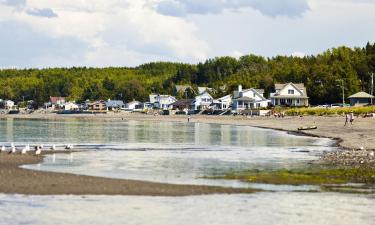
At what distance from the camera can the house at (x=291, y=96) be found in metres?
123

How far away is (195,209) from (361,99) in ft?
314

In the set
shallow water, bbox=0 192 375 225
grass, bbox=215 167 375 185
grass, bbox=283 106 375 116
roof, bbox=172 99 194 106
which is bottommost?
shallow water, bbox=0 192 375 225

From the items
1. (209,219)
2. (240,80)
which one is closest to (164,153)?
(209,219)

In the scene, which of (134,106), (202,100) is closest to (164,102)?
(134,106)

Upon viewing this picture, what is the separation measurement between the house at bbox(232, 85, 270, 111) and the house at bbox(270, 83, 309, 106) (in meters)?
3.75

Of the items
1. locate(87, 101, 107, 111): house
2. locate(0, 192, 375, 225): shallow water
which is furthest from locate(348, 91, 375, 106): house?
locate(87, 101, 107, 111): house

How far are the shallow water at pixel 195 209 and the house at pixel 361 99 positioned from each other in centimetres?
9045

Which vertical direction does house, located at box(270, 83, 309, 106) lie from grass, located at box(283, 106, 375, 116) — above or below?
above

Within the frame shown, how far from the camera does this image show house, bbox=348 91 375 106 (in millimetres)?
110312

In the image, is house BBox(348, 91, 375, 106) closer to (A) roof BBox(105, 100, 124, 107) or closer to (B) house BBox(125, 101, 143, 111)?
(B) house BBox(125, 101, 143, 111)

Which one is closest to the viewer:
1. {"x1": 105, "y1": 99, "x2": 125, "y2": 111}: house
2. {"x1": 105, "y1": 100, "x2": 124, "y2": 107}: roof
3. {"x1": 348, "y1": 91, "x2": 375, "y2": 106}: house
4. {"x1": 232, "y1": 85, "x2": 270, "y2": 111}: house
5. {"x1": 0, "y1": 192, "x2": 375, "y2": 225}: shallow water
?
{"x1": 0, "y1": 192, "x2": 375, "y2": 225}: shallow water

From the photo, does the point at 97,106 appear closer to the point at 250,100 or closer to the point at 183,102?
the point at 183,102

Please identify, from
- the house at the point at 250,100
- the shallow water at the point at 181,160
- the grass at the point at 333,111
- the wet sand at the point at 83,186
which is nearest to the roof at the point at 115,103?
the house at the point at 250,100

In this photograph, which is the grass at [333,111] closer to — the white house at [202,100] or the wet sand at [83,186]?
the white house at [202,100]
